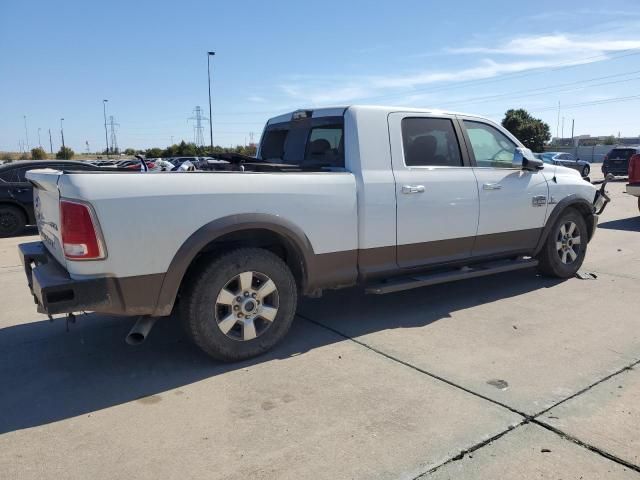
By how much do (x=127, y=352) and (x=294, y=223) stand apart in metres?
1.72

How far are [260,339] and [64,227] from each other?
62.6 inches

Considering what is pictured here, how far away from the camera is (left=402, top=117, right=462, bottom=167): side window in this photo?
462 cm

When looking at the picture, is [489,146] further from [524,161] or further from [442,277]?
[442,277]

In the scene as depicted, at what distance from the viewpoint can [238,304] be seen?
12.3ft

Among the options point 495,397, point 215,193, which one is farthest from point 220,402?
point 495,397

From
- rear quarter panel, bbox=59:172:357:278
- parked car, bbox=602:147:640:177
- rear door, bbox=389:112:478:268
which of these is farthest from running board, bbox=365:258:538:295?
parked car, bbox=602:147:640:177

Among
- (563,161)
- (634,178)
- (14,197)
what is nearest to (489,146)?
(634,178)

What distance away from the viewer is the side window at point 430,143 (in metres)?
4.62

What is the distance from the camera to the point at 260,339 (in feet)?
12.7

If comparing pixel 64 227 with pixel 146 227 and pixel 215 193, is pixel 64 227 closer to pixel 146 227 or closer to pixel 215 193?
pixel 146 227

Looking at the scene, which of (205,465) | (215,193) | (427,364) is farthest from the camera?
(427,364)

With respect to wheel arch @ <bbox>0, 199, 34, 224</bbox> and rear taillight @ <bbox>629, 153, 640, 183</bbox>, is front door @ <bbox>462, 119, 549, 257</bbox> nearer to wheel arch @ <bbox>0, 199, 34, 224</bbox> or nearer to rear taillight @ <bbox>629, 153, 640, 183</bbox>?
rear taillight @ <bbox>629, 153, 640, 183</bbox>

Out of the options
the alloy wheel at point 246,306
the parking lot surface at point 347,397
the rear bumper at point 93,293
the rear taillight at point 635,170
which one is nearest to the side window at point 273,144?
the parking lot surface at point 347,397

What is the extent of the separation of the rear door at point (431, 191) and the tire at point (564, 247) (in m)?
1.45
